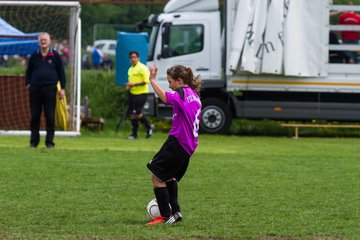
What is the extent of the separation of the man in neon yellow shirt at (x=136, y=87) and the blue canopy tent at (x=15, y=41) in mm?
2131

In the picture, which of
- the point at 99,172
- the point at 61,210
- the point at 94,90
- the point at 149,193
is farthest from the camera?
the point at 94,90

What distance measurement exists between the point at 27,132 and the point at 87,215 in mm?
11450

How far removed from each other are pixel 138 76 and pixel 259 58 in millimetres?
3342

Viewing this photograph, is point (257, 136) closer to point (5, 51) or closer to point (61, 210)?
point (5, 51)

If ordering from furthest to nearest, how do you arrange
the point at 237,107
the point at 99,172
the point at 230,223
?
the point at 237,107 < the point at 99,172 < the point at 230,223

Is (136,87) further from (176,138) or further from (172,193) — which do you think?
(176,138)

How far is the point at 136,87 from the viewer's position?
20.7m

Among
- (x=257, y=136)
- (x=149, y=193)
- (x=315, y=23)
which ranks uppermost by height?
(x=315, y=23)

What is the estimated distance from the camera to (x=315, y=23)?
73.2 ft

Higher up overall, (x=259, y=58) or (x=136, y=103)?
(x=259, y=58)

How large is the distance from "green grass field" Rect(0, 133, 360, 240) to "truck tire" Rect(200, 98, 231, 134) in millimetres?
4792

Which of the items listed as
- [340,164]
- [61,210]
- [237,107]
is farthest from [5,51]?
[61,210]

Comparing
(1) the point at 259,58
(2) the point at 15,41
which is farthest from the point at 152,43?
(2) the point at 15,41

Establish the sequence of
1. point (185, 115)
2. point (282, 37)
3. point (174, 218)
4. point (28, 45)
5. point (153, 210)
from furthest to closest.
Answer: point (282, 37) → point (28, 45) → point (153, 210) → point (174, 218) → point (185, 115)
